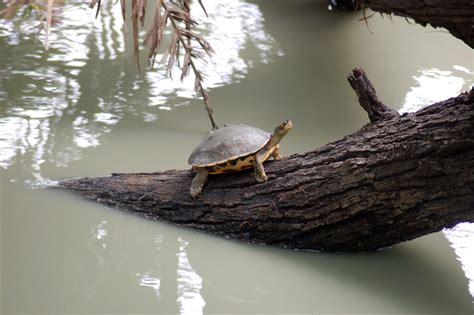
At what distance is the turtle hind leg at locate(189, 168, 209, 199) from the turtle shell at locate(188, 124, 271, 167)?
0.24 feet

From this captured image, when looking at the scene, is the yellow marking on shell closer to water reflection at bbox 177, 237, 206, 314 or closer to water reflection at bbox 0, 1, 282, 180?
water reflection at bbox 177, 237, 206, 314

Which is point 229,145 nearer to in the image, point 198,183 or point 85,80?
point 198,183

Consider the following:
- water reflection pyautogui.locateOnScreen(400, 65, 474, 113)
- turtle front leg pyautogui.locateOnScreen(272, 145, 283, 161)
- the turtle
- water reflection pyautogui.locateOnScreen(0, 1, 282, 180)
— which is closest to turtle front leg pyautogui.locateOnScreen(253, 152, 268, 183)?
the turtle

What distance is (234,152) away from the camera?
3.10m

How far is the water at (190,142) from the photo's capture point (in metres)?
2.79

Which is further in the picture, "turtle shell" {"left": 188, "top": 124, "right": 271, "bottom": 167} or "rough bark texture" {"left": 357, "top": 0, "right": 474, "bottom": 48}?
"turtle shell" {"left": 188, "top": 124, "right": 271, "bottom": 167}

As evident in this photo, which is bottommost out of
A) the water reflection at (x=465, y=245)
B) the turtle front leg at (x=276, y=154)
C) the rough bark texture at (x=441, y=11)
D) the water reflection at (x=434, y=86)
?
the water reflection at (x=465, y=245)

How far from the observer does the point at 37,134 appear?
13.2 feet

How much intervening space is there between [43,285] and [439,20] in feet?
6.78

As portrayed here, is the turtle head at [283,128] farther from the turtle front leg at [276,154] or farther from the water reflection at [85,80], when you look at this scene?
the water reflection at [85,80]

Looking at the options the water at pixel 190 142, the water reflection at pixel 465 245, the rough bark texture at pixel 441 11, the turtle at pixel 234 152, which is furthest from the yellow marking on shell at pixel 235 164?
the water reflection at pixel 465 245

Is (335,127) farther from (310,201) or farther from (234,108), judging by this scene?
(310,201)

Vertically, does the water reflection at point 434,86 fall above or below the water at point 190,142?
above

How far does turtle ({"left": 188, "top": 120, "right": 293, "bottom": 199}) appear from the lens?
3.10 metres
